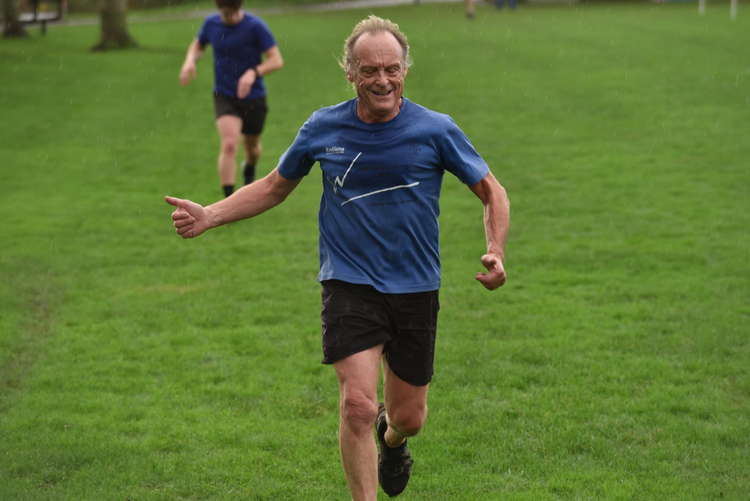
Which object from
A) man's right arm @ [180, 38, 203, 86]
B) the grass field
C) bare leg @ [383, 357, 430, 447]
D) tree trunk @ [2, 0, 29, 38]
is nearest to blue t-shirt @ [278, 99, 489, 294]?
bare leg @ [383, 357, 430, 447]

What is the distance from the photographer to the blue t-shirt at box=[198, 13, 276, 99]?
45.1 ft

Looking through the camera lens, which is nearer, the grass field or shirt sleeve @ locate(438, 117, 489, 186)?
shirt sleeve @ locate(438, 117, 489, 186)

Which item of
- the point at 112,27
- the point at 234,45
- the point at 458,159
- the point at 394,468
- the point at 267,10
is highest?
the point at 458,159

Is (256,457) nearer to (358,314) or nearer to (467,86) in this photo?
(358,314)

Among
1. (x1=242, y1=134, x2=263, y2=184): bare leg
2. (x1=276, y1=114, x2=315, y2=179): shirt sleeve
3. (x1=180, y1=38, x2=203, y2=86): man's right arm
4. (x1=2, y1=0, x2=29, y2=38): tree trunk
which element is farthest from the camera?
(x1=2, y1=0, x2=29, y2=38): tree trunk

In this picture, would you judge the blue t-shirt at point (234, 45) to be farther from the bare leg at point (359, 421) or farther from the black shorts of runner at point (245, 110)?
the bare leg at point (359, 421)

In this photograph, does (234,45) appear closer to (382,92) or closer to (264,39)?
(264,39)

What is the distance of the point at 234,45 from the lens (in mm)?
13742

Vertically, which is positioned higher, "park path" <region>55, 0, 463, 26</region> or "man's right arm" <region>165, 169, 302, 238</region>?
"man's right arm" <region>165, 169, 302, 238</region>

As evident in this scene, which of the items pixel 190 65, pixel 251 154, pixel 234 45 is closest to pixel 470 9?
pixel 251 154

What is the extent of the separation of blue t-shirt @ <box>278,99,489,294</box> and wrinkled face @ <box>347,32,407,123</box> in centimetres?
12

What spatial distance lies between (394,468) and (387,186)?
5.23 ft

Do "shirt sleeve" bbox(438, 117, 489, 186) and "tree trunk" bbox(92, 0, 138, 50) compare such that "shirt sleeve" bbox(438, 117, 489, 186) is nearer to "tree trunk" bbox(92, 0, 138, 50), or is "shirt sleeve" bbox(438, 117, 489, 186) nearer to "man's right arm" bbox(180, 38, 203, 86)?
"man's right arm" bbox(180, 38, 203, 86)

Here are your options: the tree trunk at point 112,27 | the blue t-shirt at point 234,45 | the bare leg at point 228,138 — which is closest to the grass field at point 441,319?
the bare leg at point 228,138
